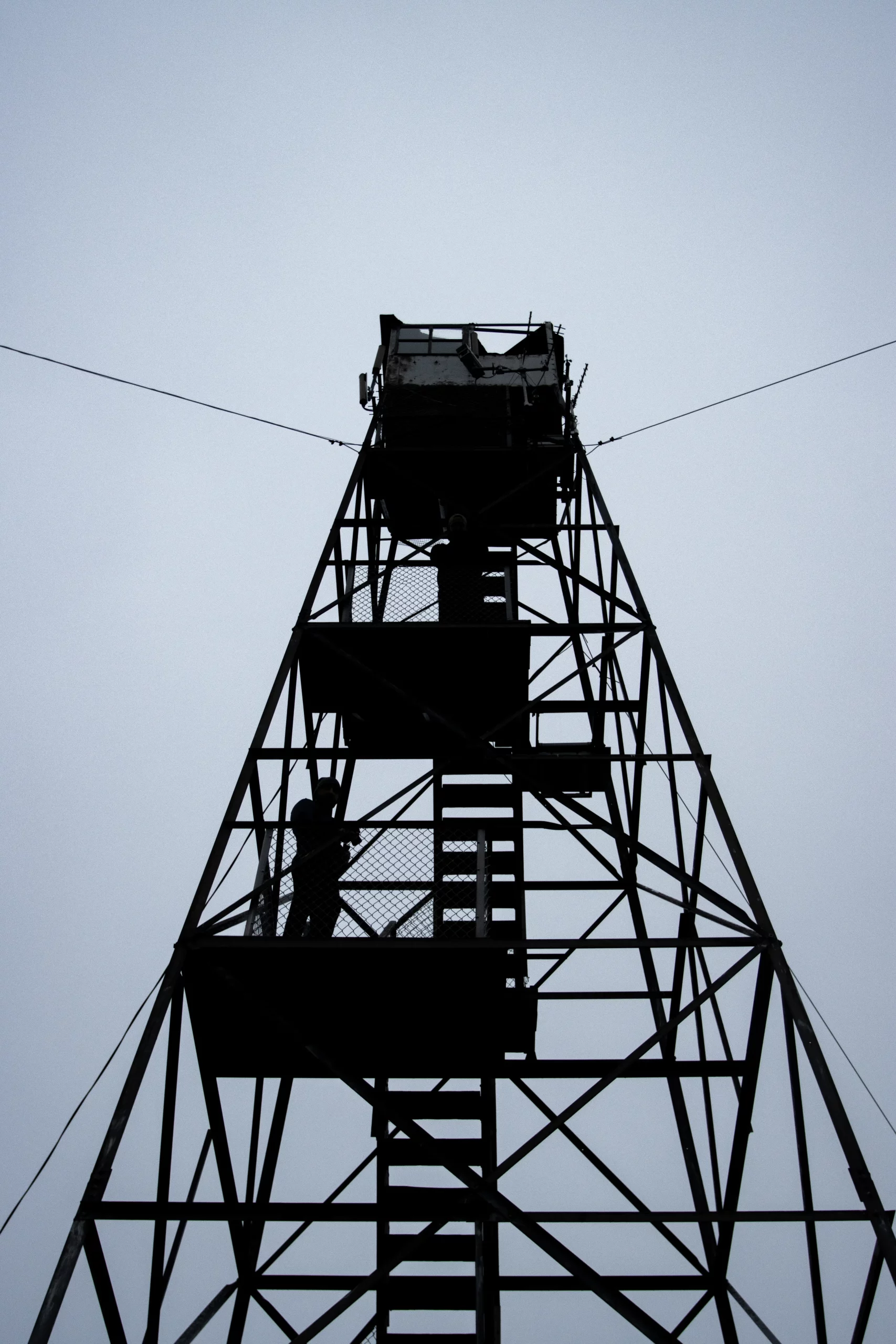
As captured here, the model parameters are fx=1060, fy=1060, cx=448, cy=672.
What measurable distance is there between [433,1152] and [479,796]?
14.4 feet

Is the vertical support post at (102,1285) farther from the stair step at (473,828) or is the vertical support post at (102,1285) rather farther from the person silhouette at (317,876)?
the stair step at (473,828)

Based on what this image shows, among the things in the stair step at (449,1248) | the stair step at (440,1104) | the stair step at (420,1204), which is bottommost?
the stair step at (449,1248)

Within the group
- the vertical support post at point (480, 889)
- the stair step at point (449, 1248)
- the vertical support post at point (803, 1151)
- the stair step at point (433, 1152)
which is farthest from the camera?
the stair step at point (449, 1248)

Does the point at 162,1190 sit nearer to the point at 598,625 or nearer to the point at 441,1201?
the point at 441,1201

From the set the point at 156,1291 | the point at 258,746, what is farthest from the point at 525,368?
the point at 156,1291

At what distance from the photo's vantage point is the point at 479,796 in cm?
1109

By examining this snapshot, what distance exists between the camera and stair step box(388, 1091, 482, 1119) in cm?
920

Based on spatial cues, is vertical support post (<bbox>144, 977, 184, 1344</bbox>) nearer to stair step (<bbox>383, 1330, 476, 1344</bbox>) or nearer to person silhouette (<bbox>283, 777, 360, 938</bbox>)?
person silhouette (<bbox>283, 777, 360, 938</bbox>)

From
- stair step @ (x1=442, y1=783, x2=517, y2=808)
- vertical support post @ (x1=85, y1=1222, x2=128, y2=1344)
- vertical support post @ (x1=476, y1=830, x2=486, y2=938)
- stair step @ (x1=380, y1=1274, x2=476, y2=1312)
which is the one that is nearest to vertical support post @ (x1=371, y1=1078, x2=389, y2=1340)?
stair step @ (x1=380, y1=1274, x2=476, y2=1312)

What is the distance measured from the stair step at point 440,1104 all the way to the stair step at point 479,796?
9.42 feet

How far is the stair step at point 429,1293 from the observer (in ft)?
28.6

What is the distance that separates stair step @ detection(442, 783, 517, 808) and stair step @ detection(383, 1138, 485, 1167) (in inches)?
127

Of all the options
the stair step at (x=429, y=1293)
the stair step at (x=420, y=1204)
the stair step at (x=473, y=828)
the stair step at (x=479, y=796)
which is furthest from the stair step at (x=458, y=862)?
the stair step at (x=429, y=1293)

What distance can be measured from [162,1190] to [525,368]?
9.95 m
